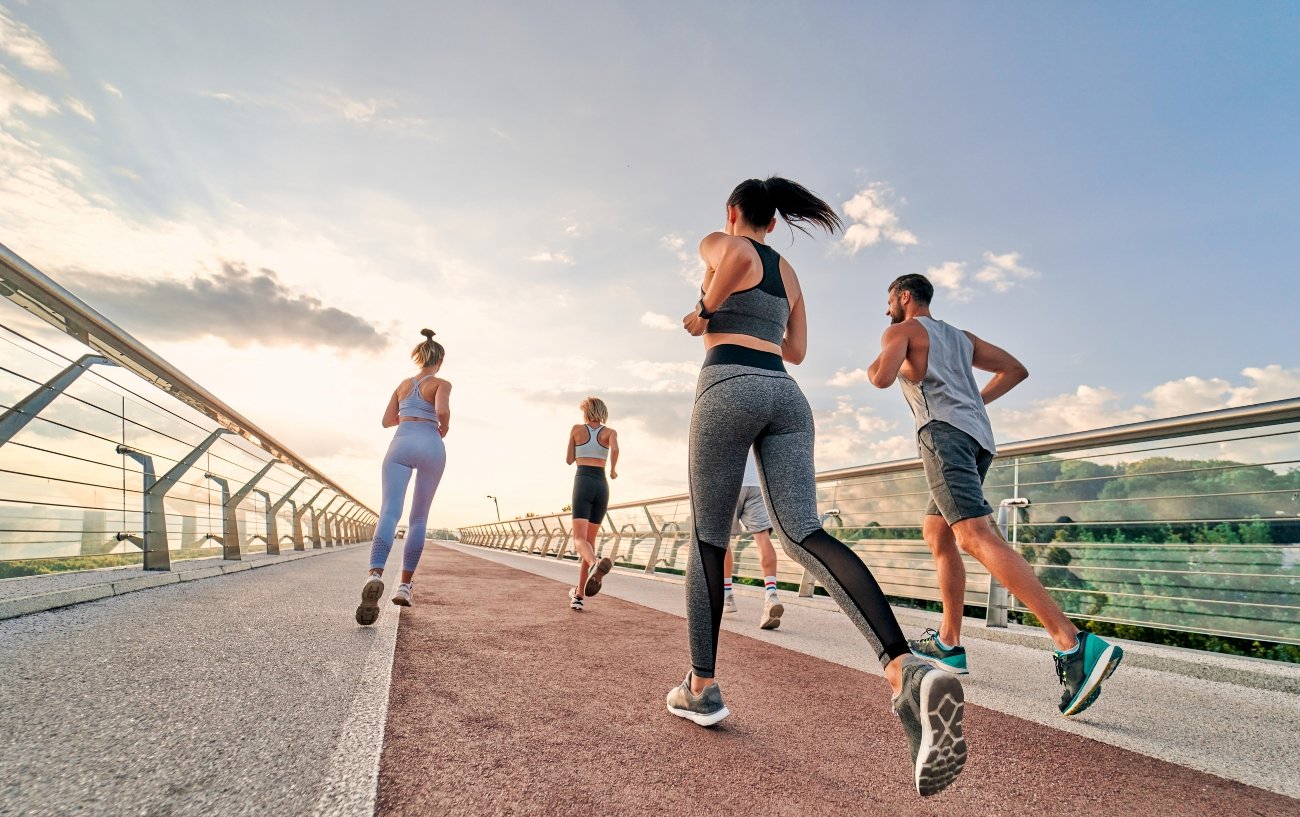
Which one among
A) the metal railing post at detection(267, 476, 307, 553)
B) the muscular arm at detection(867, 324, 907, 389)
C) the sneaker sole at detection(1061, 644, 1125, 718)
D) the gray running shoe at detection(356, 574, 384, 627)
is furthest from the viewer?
the metal railing post at detection(267, 476, 307, 553)

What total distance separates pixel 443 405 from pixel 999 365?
11.7 feet

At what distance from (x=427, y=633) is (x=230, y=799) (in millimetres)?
2301

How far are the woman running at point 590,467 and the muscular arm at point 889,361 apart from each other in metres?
3.43

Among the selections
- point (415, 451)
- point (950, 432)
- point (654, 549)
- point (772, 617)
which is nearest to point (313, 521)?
point (654, 549)

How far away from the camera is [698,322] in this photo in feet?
7.02

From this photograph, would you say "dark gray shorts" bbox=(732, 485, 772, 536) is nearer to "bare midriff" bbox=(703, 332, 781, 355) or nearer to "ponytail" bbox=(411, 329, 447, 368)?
"ponytail" bbox=(411, 329, 447, 368)

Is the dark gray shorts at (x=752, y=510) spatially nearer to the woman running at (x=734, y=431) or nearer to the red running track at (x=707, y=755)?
the red running track at (x=707, y=755)

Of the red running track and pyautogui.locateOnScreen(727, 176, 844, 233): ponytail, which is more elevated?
pyautogui.locateOnScreen(727, 176, 844, 233): ponytail

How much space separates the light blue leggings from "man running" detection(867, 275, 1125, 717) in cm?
305

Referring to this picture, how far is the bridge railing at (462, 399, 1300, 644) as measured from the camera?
340 centimetres

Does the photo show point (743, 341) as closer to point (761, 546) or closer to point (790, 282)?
point (790, 282)

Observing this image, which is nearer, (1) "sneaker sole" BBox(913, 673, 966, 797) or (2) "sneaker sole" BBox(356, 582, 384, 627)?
(1) "sneaker sole" BBox(913, 673, 966, 797)

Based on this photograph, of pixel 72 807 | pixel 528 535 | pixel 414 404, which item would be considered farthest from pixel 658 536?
pixel 528 535

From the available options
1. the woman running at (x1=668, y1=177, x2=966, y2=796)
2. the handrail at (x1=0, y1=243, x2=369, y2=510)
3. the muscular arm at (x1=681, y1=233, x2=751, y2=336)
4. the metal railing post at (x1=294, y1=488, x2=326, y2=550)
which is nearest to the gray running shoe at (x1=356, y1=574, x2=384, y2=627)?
the woman running at (x1=668, y1=177, x2=966, y2=796)
